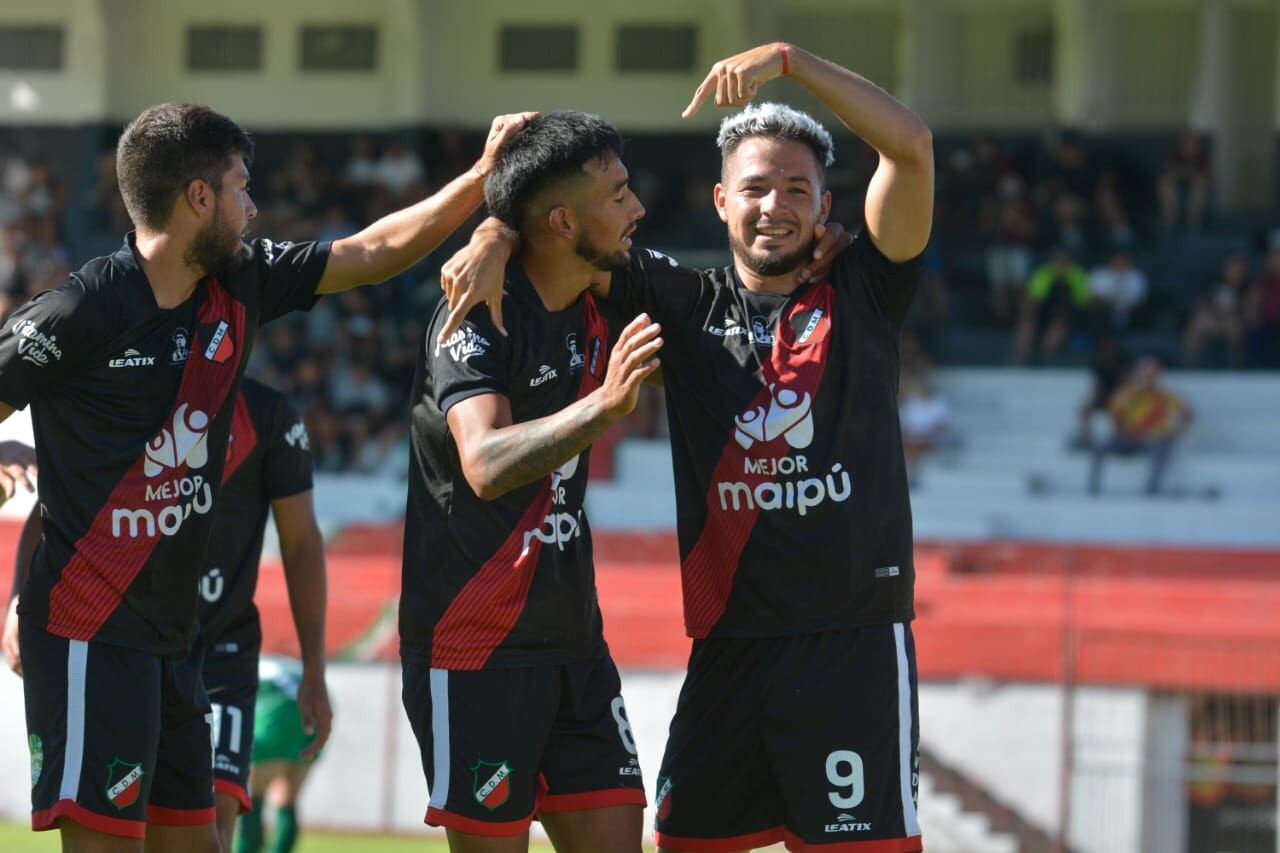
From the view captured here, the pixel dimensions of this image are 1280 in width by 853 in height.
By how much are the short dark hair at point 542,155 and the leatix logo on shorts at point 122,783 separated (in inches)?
66.1

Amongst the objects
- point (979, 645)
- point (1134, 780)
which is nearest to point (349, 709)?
point (979, 645)

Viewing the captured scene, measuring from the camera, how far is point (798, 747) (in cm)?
464

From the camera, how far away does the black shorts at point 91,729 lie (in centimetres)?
455

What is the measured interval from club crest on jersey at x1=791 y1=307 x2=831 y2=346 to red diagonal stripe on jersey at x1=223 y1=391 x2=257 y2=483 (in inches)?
83.7

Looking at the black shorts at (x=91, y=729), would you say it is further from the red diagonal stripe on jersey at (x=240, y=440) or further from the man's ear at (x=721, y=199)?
the man's ear at (x=721, y=199)

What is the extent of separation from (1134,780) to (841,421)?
654 centimetres

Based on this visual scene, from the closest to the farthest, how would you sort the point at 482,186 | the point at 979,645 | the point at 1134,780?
the point at 482,186
the point at 1134,780
the point at 979,645

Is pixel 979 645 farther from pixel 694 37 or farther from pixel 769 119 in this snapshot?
pixel 694 37

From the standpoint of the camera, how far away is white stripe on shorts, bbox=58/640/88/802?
14.9 feet

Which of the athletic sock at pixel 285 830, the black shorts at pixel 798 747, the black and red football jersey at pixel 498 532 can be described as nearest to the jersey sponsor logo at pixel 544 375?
the black and red football jersey at pixel 498 532

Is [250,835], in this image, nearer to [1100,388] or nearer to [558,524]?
[558,524]

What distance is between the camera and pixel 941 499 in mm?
16641

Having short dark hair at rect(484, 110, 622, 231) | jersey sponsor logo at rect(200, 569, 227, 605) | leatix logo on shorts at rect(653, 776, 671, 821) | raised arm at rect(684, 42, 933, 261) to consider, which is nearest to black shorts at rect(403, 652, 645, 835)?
leatix logo on shorts at rect(653, 776, 671, 821)

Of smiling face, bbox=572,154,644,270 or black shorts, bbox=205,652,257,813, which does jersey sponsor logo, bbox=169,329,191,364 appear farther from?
black shorts, bbox=205,652,257,813
